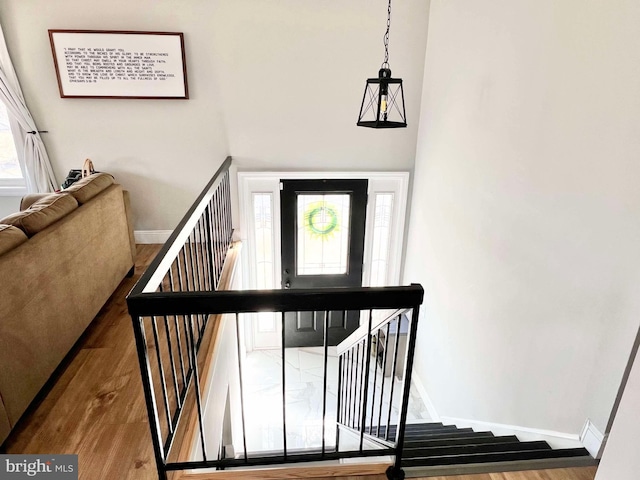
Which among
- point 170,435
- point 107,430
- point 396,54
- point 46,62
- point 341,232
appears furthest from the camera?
point 341,232

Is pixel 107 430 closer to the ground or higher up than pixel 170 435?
closer to the ground

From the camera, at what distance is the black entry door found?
4.20 metres

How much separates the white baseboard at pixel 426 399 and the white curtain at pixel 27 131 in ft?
13.5

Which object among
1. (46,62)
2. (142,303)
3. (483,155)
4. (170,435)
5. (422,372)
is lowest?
(422,372)

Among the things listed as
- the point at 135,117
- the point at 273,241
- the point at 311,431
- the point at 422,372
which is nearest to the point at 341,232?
the point at 273,241

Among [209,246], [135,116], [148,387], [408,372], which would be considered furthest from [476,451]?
[135,116]

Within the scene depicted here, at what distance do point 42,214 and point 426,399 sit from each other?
353 cm

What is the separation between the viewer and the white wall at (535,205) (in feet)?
5.59

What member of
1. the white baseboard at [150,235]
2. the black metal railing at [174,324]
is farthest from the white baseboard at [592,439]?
the white baseboard at [150,235]

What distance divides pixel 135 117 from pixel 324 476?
345 cm

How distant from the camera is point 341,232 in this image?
14.5 ft

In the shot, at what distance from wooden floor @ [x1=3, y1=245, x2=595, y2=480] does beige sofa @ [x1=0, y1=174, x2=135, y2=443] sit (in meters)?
0.13

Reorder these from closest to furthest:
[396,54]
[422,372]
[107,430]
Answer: [107,430] → [396,54] → [422,372]

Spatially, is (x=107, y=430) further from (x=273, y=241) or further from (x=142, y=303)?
(x=273, y=241)
